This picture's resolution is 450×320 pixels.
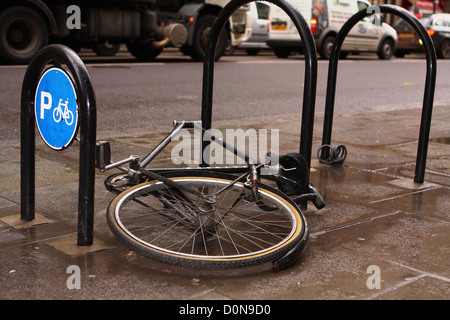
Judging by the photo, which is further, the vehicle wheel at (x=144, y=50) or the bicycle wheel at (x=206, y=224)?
the vehicle wheel at (x=144, y=50)

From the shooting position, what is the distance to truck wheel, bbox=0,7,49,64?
457 inches

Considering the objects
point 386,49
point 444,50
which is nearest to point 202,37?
point 386,49

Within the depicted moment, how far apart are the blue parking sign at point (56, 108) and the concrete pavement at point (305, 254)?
0.52m

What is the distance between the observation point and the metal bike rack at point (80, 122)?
2893 millimetres

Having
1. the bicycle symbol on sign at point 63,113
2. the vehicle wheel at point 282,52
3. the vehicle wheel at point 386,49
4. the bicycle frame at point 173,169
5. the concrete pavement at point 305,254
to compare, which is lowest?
the concrete pavement at point 305,254

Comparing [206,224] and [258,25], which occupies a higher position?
[258,25]

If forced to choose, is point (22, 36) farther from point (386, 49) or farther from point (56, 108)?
point (386, 49)

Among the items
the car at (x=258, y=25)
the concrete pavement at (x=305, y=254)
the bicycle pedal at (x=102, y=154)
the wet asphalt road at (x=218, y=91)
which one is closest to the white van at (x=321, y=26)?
the car at (x=258, y=25)

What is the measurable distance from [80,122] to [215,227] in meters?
0.87

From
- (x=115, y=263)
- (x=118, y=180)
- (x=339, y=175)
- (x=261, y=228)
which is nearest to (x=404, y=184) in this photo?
(x=339, y=175)

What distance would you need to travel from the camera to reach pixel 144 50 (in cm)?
1574

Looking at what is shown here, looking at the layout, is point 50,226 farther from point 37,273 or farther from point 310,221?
point 310,221

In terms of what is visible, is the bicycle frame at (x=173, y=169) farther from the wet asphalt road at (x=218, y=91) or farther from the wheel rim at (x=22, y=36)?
the wheel rim at (x=22, y=36)

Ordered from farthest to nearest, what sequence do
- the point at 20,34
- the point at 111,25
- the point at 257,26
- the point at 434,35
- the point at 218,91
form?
the point at 434,35 → the point at 257,26 → the point at 111,25 → the point at 20,34 → the point at 218,91
